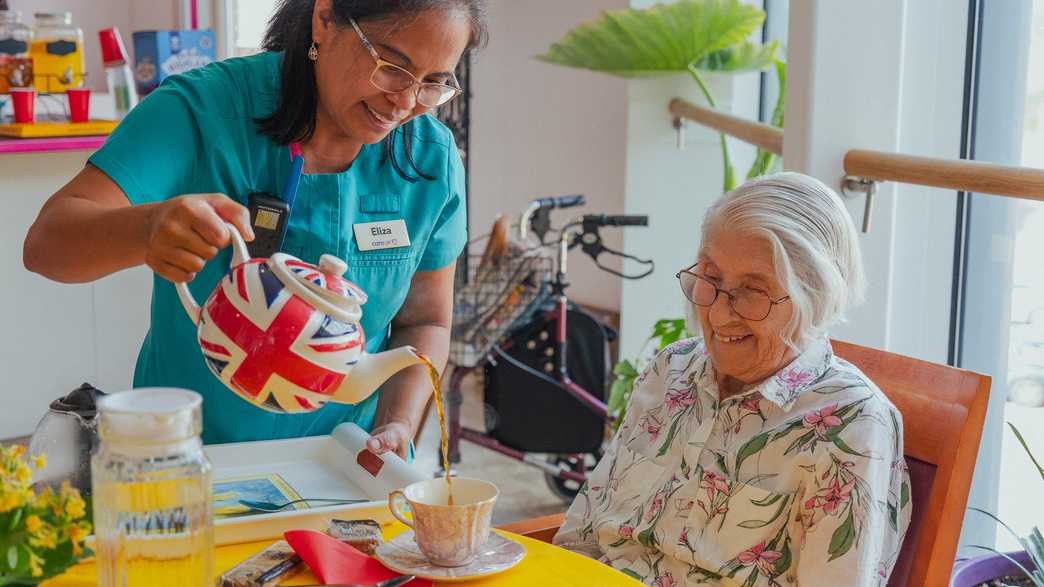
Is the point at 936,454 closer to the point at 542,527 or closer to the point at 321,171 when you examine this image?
the point at 542,527

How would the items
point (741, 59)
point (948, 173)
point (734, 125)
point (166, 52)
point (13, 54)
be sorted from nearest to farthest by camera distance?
point (948, 173)
point (734, 125)
point (741, 59)
point (13, 54)
point (166, 52)

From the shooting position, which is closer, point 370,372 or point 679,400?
point 370,372

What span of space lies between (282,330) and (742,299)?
0.78m

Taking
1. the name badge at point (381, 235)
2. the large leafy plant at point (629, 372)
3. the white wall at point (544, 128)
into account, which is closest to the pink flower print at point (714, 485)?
the name badge at point (381, 235)

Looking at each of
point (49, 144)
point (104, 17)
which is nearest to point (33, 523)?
point (49, 144)

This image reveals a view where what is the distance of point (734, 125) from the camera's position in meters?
3.20

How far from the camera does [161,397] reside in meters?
0.99

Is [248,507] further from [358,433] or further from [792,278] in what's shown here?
[792,278]

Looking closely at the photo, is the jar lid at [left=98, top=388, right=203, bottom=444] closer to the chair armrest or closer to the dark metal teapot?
the dark metal teapot

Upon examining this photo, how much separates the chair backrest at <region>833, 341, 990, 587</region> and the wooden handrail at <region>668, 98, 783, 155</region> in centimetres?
108

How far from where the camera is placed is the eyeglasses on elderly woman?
1.66 m

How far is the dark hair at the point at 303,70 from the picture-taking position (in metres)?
1.57

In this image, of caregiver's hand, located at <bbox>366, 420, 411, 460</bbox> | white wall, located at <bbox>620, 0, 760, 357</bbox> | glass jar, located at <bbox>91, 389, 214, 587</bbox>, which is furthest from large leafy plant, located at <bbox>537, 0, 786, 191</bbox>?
glass jar, located at <bbox>91, 389, 214, 587</bbox>

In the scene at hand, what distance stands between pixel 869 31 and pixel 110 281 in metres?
2.79
